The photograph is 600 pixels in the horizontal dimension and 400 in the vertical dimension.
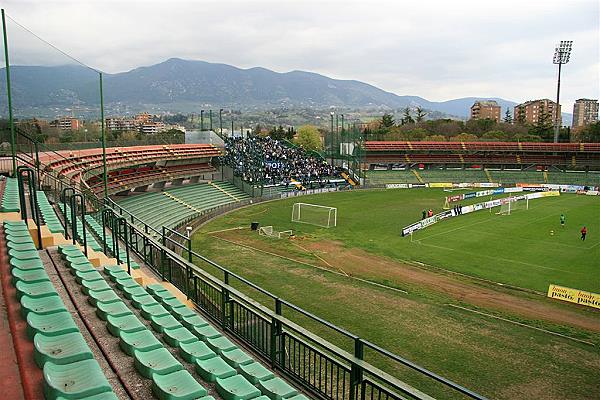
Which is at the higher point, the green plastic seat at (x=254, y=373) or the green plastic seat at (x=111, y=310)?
the green plastic seat at (x=111, y=310)

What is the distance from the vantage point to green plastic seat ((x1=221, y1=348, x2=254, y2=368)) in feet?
21.9

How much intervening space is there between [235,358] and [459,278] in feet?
58.1

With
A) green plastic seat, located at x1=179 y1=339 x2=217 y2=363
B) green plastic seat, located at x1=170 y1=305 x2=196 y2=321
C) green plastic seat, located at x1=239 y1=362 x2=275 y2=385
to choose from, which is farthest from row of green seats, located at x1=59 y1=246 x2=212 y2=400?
green plastic seat, located at x1=239 y1=362 x2=275 y2=385

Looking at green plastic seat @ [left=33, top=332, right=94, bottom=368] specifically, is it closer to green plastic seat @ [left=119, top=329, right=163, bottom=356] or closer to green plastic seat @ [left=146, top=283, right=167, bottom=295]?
green plastic seat @ [left=119, top=329, right=163, bottom=356]

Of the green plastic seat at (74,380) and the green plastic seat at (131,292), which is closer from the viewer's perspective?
the green plastic seat at (74,380)

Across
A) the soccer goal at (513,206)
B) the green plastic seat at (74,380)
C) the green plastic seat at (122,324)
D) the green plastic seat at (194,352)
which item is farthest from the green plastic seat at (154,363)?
the soccer goal at (513,206)

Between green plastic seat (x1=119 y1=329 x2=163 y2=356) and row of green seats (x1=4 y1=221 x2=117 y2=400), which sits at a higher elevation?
row of green seats (x1=4 y1=221 x2=117 y2=400)

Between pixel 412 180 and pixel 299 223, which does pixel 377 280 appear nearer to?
pixel 299 223

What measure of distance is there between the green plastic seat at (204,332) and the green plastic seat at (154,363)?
1709mm

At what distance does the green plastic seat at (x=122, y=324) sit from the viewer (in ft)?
21.5

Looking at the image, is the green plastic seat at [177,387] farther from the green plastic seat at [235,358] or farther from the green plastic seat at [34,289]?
the green plastic seat at [34,289]

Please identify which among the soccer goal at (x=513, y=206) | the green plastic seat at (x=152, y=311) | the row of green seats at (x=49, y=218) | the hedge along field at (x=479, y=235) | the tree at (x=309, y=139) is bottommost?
the hedge along field at (x=479, y=235)

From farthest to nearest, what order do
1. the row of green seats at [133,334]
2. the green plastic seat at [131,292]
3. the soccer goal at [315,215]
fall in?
the soccer goal at [315,215], the green plastic seat at [131,292], the row of green seats at [133,334]

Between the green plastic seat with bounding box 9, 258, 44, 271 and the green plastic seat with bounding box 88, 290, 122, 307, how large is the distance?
3.16 ft
